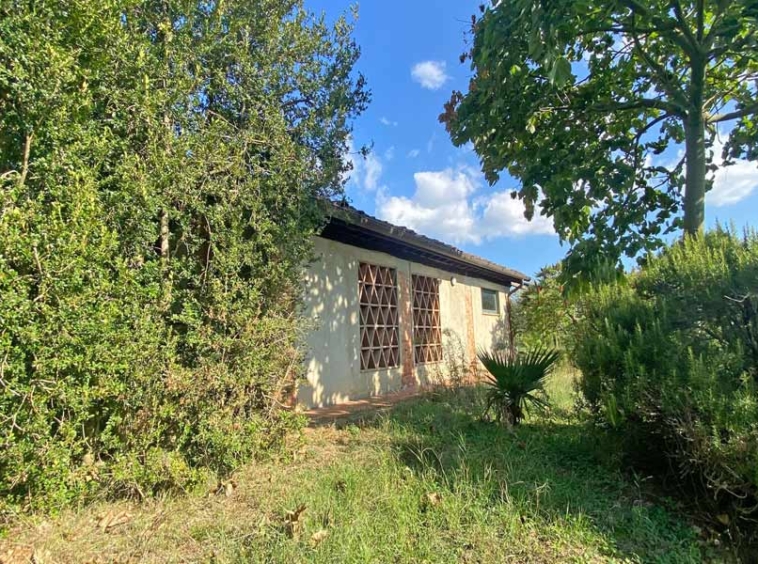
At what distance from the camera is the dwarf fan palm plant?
5562 mm

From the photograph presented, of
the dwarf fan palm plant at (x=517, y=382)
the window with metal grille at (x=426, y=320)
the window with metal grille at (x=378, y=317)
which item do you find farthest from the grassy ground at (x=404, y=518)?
the window with metal grille at (x=426, y=320)

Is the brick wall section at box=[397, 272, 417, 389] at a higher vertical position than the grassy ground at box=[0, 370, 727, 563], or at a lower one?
higher

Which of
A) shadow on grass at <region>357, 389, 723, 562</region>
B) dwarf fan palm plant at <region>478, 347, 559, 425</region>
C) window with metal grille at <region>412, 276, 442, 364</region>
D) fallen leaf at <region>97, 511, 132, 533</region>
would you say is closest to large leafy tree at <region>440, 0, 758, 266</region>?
dwarf fan palm plant at <region>478, 347, 559, 425</region>

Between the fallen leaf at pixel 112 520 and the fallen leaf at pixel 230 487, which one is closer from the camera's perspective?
the fallen leaf at pixel 112 520

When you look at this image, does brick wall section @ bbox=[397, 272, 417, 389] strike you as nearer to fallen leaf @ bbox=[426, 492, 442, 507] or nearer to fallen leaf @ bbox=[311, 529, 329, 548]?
fallen leaf @ bbox=[426, 492, 442, 507]

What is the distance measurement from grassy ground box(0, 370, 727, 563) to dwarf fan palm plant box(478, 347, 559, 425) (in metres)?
0.90

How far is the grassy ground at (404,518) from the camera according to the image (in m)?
2.95

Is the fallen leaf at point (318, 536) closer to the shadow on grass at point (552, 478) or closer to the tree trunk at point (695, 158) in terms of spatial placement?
the shadow on grass at point (552, 478)

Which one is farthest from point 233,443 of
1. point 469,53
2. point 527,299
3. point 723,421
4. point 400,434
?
point 527,299

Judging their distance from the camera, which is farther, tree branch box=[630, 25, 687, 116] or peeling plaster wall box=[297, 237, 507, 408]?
peeling plaster wall box=[297, 237, 507, 408]

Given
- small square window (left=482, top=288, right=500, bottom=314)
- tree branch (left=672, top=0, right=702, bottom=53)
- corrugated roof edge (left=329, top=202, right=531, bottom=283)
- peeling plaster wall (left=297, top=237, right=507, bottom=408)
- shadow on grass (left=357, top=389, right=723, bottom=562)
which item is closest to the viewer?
shadow on grass (left=357, top=389, right=723, bottom=562)

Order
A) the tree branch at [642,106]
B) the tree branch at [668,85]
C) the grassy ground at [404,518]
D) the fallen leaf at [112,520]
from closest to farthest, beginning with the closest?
1. the grassy ground at [404,518]
2. the fallen leaf at [112,520]
3. the tree branch at [668,85]
4. the tree branch at [642,106]

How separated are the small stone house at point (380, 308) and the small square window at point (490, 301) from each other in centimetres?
124

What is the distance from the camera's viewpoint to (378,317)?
988 centimetres
